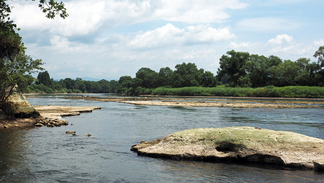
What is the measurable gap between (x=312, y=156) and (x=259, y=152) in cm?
237

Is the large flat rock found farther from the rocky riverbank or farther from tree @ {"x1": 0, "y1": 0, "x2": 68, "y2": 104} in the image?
the rocky riverbank

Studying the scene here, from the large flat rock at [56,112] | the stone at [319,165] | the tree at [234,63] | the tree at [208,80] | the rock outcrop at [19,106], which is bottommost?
the stone at [319,165]

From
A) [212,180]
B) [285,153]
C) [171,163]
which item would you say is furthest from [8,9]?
[285,153]

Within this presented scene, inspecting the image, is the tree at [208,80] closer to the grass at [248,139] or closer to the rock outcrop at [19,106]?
the rock outcrop at [19,106]

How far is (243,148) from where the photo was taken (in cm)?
1418

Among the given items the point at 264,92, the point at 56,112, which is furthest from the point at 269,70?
the point at 56,112

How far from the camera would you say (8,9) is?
1206cm

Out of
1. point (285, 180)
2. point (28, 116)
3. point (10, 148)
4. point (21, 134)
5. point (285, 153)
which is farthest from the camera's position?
point (28, 116)

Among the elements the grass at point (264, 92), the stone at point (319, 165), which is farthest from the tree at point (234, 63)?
the stone at point (319, 165)

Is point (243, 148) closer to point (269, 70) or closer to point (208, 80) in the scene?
point (269, 70)

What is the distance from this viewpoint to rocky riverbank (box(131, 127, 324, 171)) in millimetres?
13008

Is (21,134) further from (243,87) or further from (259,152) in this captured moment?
(243,87)

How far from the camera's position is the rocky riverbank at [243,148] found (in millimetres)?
13008

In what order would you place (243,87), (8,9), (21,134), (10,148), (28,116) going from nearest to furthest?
(8,9) < (10,148) < (21,134) < (28,116) < (243,87)
